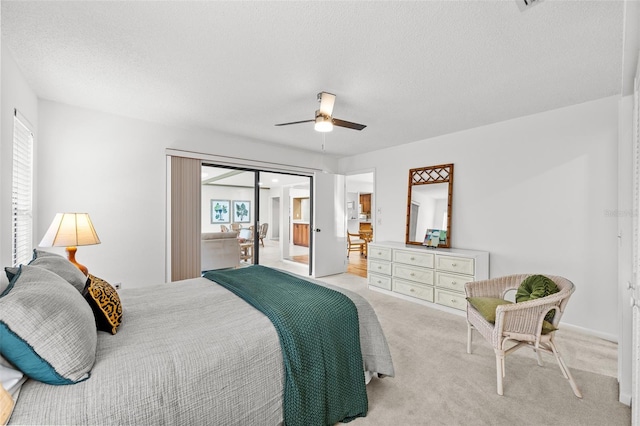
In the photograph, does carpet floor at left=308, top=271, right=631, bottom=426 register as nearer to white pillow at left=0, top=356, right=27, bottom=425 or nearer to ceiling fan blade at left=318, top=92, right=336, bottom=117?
white pillow at left=0, top=356, right=27, bottom=425

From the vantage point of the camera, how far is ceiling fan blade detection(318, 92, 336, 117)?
104 inches

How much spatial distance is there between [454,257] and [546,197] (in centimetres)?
124

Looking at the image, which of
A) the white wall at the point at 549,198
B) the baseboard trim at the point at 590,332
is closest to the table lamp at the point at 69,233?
the white wall at the point at 549,198

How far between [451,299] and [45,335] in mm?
3842

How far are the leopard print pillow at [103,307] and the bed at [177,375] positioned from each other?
4 centimetres

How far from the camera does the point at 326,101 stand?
2693 mm

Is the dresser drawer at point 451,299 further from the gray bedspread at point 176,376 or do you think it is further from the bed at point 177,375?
the gray bedspread at point 176,376

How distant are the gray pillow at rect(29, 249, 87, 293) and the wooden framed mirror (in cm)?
401

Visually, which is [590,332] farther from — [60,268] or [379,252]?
[60,268]

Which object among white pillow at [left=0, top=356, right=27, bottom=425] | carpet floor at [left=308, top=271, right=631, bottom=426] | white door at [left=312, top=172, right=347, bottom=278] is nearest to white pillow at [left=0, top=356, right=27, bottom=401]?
white pillow at [left=0, top=356, right=27, bottom=425]

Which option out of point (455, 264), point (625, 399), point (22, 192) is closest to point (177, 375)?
point (22, 192)

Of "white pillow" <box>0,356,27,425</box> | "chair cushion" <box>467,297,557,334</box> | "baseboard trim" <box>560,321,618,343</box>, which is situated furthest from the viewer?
"baseboard trim" <box>560,321,618,343</box>

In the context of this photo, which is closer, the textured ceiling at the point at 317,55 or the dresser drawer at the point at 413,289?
the textured ceiling at the point at 317,55

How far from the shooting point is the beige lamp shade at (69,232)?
92.9 inches
